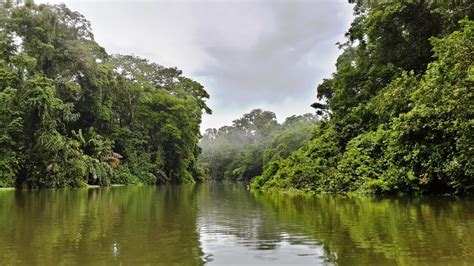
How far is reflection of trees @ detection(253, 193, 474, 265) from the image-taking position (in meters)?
4.74

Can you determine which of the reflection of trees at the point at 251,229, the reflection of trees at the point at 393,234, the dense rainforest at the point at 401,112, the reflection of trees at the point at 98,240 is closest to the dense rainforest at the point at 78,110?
the dense rainforest at the point at 401,112

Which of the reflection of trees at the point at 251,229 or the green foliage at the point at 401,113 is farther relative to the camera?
the green foliage at the point at 401,113

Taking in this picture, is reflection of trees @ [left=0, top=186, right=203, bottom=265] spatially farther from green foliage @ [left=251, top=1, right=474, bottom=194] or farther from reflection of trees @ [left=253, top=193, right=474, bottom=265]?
green foliage @ [left=251, top=1, right=474, bottom=194]

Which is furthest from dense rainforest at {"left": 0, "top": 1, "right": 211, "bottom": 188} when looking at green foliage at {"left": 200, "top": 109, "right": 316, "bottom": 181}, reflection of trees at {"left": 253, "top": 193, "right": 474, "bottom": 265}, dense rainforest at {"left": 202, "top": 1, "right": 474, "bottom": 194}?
green foliage at {"left": 200, "top": 109, "right": 316, "bottom": 181}

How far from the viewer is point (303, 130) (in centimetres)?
5731

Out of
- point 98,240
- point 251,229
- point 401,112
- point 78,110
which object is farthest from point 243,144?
point 98,240

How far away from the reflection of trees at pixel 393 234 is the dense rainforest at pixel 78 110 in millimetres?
21930

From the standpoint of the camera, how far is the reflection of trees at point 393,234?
15.5 ft

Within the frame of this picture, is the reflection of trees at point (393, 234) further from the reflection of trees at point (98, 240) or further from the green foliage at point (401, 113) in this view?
the green foliage at point (401, 113)

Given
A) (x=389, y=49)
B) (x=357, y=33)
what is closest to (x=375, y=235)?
(x=389, y=49)

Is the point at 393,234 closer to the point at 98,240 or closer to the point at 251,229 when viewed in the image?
the point at 251,229

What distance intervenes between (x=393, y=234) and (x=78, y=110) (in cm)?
3447

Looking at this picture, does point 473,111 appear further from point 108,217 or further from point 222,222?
point 108,217

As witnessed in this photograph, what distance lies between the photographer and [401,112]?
653 inches
